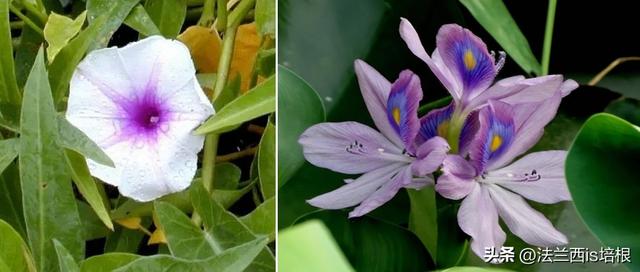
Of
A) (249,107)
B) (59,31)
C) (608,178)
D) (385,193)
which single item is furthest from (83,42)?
(608,178)

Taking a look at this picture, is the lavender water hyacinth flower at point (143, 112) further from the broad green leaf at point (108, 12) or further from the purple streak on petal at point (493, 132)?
the purple streak on petal at point (493, 132)

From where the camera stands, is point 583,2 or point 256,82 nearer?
point 583,2

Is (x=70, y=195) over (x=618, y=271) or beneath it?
over

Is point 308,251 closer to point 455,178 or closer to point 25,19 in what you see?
point 455,178

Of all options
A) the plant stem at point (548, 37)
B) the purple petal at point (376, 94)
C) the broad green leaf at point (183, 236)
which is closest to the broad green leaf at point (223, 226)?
the broad green leaf at point (183, 236)

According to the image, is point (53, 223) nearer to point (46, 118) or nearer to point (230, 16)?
point (46, 118)

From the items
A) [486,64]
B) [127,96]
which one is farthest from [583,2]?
[127,96]
